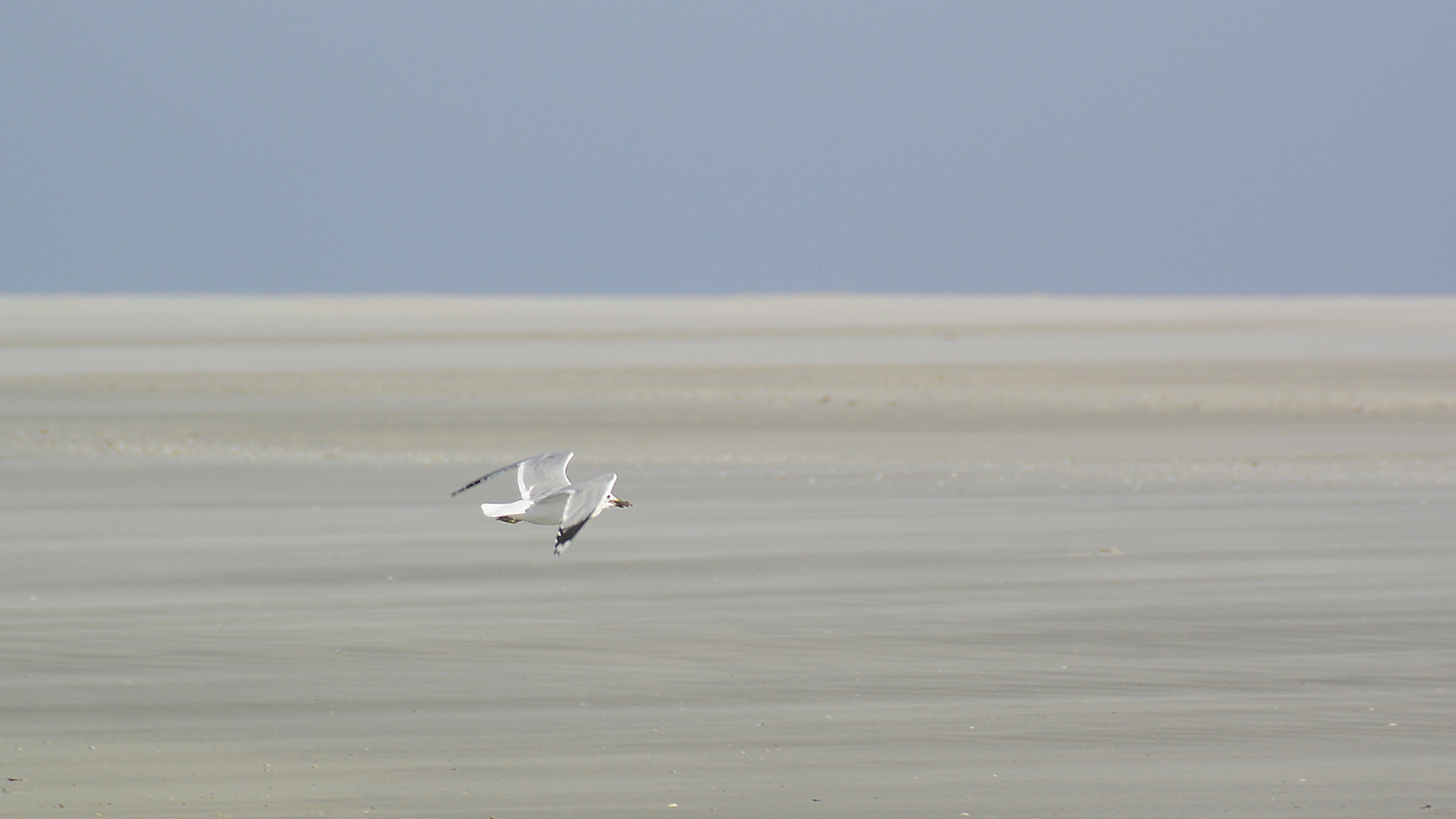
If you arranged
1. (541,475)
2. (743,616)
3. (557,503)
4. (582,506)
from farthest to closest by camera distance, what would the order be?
1. (743,616)
2. (541,475)
3. (557,503)
4. (582,506)

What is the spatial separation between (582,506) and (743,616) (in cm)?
377

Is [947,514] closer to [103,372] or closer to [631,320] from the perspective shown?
[103,372]

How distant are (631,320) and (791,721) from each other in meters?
49.3

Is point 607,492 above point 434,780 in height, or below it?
above

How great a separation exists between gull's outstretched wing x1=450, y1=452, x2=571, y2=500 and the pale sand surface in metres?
1.02

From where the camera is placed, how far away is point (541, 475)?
5527 millimetres

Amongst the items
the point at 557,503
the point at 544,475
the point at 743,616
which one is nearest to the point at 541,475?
the point at 544,475

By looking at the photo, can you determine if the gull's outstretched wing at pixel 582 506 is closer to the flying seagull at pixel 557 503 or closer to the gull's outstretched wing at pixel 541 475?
the flying seagull at pixel 557 503

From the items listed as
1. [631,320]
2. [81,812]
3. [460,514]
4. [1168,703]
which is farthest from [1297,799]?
[631,320]

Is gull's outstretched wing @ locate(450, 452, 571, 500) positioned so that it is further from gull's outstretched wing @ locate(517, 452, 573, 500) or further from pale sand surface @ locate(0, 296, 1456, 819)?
pale sand surface @ locate(0, 296, 1456, 819)

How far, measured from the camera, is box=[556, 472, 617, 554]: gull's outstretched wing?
4.81 metres

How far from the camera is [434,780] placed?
19.5ft

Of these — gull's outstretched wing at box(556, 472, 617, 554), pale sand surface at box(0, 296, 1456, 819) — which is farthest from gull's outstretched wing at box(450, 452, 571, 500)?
pale sand surface at box(0, 296, 1456, 819)

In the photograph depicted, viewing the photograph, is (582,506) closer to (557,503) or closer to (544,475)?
(557,503)
